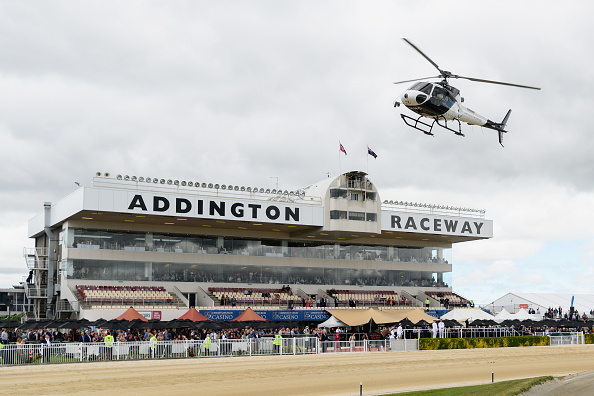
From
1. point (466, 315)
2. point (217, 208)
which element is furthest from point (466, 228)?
point (217, 208)

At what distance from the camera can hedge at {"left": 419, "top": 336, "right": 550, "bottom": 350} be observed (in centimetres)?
4409

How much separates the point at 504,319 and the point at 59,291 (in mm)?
36556

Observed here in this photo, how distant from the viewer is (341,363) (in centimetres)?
3466

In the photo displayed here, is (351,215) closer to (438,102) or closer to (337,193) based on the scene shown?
(337,193)

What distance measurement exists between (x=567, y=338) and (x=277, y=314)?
22.5 meters

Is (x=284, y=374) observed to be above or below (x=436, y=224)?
below

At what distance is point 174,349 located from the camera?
35938mm

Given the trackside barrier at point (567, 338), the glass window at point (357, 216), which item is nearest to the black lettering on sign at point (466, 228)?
the glass window at point (357, 216)

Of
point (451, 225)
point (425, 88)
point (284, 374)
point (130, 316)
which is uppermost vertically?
point (425, 88)

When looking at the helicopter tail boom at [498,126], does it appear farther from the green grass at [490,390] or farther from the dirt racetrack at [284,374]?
the green grass at [490,390]

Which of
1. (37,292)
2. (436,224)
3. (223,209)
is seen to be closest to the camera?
(223,209)

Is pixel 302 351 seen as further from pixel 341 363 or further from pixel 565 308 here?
pixel 565 308

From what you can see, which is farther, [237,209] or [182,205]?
[237,209]

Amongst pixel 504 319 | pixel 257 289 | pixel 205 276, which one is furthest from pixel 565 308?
pixel 205 276
